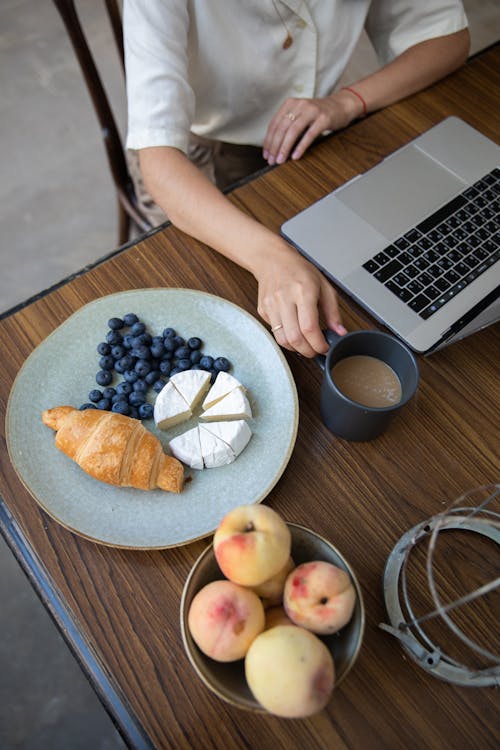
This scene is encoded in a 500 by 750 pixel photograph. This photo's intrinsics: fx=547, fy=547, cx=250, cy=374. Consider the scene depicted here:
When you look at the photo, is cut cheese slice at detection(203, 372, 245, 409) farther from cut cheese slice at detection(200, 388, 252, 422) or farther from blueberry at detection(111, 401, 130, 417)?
blueberry at detection(111, 401, 130, 417)

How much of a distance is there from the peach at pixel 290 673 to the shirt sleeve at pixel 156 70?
0.82 metres

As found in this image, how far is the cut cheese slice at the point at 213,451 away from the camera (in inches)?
27.3

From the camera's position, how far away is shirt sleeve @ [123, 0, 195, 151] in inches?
36.7

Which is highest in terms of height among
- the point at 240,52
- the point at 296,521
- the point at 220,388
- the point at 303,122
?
the point at 240,52

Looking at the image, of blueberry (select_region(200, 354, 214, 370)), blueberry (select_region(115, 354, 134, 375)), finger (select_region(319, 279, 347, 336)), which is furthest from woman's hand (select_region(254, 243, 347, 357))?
blueberry (select_region(115, 354, 134, 375))

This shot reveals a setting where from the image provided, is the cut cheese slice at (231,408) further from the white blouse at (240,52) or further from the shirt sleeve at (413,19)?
the shirt sleeve at (413,19)

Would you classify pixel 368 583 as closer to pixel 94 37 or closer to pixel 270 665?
pixel 270 665

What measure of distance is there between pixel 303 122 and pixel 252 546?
2.71ft

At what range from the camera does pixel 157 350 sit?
30.8 inches

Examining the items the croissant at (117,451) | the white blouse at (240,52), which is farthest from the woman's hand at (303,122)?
the croissant at (117,451)

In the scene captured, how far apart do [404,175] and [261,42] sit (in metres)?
0.40

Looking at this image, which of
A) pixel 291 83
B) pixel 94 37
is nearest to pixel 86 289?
pixel 291 83

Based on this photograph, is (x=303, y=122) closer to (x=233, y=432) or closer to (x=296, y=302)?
(x=296, y=302)

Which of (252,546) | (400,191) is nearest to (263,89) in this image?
(400,191)
